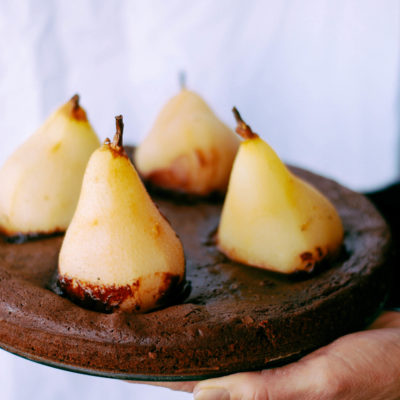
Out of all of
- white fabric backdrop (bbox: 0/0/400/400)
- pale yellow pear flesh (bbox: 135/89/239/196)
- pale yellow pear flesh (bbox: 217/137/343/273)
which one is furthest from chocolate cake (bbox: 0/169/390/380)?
white fabric backdrop (bbox: 0/0/400/400)

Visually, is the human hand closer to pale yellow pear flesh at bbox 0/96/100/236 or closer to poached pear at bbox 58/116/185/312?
poached pear at bbox 58/116/185/312

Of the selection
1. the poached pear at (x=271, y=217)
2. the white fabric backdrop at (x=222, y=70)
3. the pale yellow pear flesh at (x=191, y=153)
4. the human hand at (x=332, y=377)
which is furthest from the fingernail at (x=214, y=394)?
the white fabric backdrop at (x=222, y=70)

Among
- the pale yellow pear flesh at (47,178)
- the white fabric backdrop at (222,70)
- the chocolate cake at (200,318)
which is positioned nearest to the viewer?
the chocolate cake at (200,318)

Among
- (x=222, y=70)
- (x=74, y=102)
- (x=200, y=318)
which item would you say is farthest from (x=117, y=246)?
(x=222, y=70)

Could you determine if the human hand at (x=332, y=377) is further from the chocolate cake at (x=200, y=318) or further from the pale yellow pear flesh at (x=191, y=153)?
the pale yellow pear flesh at (x=191, y=153)

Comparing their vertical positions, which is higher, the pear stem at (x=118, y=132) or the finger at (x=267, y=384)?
the pear stem at (x=118, y=132)

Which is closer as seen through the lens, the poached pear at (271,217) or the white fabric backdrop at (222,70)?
the poached pear at (271,217)
